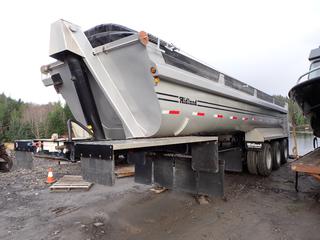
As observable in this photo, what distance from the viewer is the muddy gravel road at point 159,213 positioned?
3.81 meters

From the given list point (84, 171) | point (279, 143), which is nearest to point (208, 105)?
point (84, 171)

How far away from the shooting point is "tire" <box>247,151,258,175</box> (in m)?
7.22

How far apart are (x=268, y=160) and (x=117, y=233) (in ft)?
17.9

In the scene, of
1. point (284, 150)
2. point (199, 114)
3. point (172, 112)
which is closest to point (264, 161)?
point (284, 150)

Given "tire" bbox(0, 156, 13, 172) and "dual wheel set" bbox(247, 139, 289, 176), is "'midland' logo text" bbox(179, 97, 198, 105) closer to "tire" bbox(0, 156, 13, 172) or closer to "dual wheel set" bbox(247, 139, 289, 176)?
"tire" bbox(0, 156, 13, 172)

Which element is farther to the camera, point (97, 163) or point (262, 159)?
point (262, 159)

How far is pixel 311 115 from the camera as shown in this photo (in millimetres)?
Result: 5680

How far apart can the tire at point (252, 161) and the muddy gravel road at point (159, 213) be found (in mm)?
655

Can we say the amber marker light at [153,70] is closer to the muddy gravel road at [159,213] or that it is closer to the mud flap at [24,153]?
the mud flap at [24,153]

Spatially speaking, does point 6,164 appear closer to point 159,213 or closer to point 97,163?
point 97,163

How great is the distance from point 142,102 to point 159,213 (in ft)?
7.21

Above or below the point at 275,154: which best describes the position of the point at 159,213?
below

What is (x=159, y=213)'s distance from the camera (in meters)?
4.64

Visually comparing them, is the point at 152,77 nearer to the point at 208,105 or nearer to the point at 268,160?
the point at 208,105
